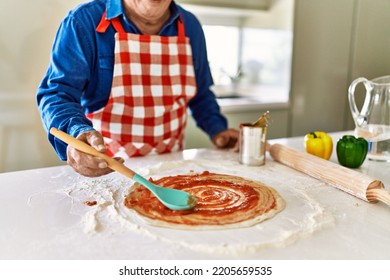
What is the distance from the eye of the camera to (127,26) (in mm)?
1295

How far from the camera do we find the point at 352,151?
1166 millimetres

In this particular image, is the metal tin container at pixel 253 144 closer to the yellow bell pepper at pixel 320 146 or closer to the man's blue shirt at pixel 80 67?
the yellow bell pepper at pixel 320 146

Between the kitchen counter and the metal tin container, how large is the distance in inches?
5.2

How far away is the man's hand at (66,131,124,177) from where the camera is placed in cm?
89

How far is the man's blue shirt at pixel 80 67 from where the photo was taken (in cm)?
108

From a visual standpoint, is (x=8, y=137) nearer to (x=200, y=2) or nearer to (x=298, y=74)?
(x=200, y=2)

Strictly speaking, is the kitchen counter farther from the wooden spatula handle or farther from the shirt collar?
the shirt collar

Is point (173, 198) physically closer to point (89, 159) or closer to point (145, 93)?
point (89, 159)

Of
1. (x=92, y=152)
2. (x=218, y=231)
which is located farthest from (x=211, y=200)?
(x=92, y=152)

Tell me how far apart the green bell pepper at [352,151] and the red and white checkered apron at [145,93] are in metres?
0.54

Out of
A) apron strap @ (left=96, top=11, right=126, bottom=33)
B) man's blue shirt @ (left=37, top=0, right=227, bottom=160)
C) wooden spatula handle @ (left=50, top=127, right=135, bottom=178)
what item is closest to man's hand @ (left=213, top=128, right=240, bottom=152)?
man's blue shirt @ (left=37, top=0, right=227, bottom=160)

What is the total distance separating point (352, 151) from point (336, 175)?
7.7 inches

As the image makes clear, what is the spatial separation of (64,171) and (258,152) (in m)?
0.54

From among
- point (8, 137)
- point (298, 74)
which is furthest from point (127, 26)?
point (298, 74)
